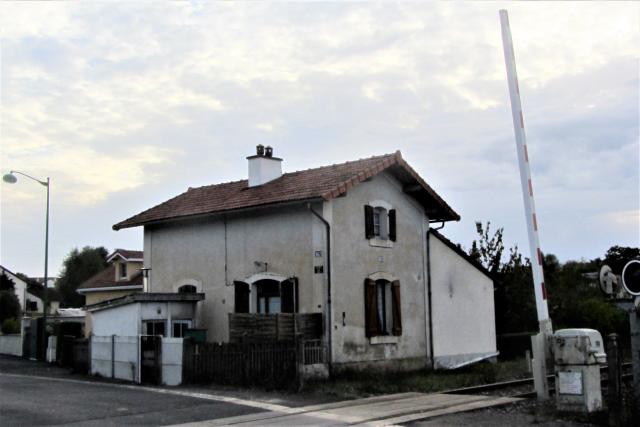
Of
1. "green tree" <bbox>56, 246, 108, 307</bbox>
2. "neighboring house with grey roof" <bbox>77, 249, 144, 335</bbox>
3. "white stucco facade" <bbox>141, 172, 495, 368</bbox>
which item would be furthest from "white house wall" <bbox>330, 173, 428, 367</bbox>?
"green tree" <bbox>56, 246, 108, 307</bbox>

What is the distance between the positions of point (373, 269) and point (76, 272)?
63.7 metres

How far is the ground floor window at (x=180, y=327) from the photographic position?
70.7ft

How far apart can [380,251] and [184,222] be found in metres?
6.52

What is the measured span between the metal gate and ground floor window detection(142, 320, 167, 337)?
3.85 feet

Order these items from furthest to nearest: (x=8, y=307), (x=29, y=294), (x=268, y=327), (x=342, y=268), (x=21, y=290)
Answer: (x=29, y=294) < (x=21, y=290) < (x=8, y=307) < (x=342, y=268) < (x=268, y=327)

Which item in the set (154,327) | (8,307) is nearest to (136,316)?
(154,327)

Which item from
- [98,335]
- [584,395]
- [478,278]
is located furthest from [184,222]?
[584,395]

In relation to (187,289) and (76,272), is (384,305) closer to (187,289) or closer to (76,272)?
(187,289)

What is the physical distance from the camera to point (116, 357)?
20.4 meters

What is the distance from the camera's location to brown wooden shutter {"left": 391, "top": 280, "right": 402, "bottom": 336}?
2162 cm

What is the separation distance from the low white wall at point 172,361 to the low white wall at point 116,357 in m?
0.92

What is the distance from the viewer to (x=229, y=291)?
21984 millimetres

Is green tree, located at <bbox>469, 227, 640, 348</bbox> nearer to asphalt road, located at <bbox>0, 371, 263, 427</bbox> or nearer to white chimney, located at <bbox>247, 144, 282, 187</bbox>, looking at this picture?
white chimney, located at <bbox>247, 144, 282, 187</bbox>

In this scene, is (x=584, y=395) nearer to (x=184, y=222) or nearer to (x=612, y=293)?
(x=612, y=293)
